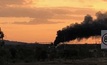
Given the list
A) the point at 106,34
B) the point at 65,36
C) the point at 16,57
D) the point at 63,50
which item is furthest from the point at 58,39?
the point at 106,34

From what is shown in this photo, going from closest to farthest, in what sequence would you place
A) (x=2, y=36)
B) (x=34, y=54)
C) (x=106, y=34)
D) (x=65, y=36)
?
(x=106, y=34) → (x=65, y=36) → (x=34, y=54) → (x=2, y=36)

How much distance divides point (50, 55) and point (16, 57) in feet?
27.2

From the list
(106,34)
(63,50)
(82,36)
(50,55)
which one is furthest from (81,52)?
(106,34)

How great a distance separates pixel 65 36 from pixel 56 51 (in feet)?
43.5

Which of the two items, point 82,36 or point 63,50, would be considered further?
point 63,50

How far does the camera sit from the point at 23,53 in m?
89.7

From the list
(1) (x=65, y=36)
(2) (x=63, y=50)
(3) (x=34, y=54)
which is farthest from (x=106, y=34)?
(2) (x=63, y=50)

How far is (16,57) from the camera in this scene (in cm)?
8156

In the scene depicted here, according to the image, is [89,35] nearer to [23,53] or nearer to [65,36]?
[65,36]

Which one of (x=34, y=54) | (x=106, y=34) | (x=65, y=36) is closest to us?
(x=106, y=34)

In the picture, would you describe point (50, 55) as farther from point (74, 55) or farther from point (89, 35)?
point (89, 35)

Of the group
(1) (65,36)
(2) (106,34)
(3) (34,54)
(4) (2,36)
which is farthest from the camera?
(4) (2,36)

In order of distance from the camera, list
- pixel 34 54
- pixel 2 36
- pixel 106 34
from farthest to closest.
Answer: pixel 2 36
pixel 34 54
pixel 106 34

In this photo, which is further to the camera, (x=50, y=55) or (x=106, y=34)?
(x=50, y=55)
